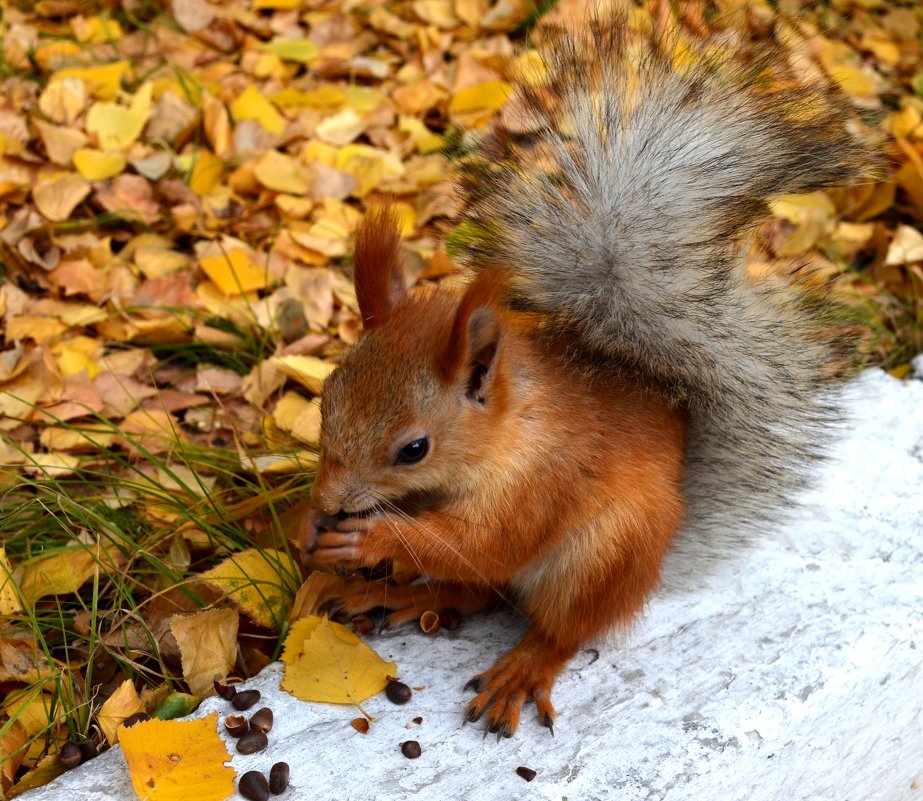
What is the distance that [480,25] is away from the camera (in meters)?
2.78

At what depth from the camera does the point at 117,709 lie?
1.24 meters

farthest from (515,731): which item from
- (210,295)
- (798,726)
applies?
(210,295)

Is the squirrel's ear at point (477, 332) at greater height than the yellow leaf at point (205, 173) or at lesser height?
greater

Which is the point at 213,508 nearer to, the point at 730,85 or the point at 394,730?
the point at 394,730

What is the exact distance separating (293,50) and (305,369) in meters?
1.20

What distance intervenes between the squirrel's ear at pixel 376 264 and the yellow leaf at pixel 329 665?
16.0 inches

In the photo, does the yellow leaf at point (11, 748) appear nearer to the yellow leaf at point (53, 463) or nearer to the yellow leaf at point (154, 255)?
the yellow leaf at point (53, 463)

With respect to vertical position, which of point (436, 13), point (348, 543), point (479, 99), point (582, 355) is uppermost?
point (436, 13)

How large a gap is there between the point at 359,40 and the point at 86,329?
4.13 feet

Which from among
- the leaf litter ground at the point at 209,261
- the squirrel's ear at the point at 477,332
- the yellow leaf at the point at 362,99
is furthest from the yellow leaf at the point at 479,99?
the squirrel's ear at the point at 477,332

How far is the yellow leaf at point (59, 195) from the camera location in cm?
206

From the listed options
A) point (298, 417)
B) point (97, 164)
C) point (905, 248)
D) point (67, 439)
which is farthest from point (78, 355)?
point (905, 248)

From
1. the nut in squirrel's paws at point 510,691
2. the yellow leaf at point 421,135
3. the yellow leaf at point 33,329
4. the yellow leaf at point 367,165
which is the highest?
the yellow leaf at point 421,135

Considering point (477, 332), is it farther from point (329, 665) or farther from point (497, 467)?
point (329, 665)
